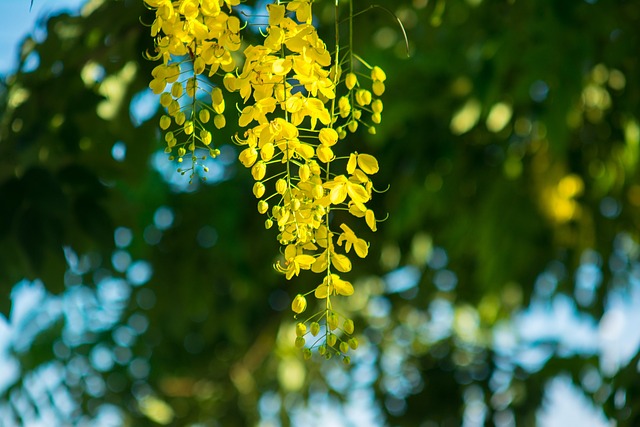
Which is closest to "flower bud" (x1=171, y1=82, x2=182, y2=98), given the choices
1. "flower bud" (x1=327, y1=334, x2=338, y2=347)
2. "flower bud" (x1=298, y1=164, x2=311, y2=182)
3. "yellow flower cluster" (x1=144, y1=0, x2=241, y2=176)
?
"yellow flower cluster" (x1=144, y1=0, x2=241, y2=176)

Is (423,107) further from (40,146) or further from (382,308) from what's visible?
→ (382,308)

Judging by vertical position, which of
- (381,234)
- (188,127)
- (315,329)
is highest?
(188,127)

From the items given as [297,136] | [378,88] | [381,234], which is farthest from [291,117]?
[381,234]

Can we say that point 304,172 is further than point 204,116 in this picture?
No

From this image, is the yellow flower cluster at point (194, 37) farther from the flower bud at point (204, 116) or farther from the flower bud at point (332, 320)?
the flower bud at point (332, 320)

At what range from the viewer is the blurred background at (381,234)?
2084mm

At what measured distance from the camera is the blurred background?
208 cm

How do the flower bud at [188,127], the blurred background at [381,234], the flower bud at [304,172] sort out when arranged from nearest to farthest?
1. the flower bud at [304,172]
2. the flower bud at [188,127]
3. the blurred background at [381,234]

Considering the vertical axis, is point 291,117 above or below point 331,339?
above

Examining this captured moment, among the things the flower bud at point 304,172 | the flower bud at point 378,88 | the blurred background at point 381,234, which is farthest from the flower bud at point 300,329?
the blurred background at point 381,234

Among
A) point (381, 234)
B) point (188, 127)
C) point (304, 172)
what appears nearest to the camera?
point (304, 172)

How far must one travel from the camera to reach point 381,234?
340 centimetres

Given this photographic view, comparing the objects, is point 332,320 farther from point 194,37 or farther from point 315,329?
point 194,37

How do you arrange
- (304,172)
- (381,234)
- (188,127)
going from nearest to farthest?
(304,172) → (188,127) → (381,234)
